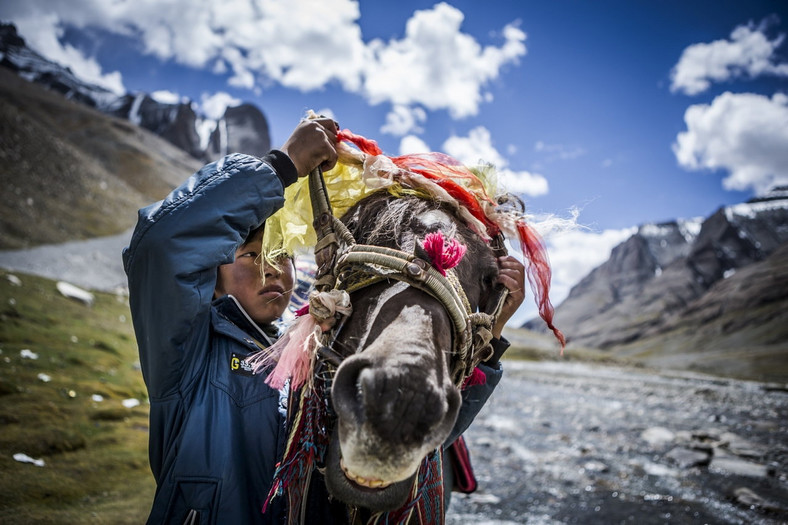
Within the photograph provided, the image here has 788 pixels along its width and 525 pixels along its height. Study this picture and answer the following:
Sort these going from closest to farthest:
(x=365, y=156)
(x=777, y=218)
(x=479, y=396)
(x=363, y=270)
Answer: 1. (x=363, y=270)
2. (x=365, y=156)
3. (x=479, y=396)
4. (x=777, y=218)

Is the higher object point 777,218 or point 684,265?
point 777,218

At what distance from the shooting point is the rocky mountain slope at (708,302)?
71812 mm

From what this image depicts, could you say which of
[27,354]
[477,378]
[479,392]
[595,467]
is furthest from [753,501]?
[27,354]

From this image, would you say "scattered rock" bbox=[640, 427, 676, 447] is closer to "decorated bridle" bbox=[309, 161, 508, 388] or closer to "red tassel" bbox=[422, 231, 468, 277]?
"decorated bridle" bbox=[309, 161, 508, 388]

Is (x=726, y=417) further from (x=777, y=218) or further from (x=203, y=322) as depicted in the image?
(x=777, y=218)

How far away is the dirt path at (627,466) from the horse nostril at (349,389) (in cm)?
695

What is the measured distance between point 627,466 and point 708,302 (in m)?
118

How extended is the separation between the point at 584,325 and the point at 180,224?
178546 mm

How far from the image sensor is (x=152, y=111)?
463 feet

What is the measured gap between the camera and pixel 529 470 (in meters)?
10.1

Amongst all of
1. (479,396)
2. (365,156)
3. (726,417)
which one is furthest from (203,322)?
(726,417)

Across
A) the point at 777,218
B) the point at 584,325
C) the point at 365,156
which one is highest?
the point at 777,218

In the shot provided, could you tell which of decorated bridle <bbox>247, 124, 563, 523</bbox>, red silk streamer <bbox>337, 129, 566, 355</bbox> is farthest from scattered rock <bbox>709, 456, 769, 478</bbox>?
decorated bridle <bbox>247, 124, 563, 523</bbox>

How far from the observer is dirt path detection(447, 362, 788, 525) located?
297 inches
